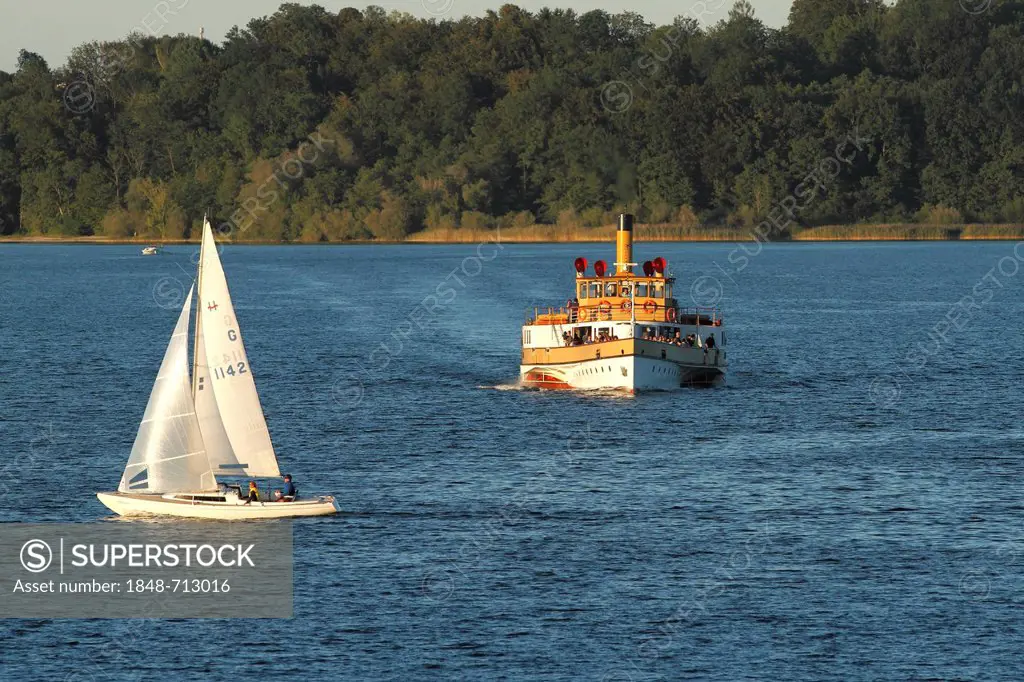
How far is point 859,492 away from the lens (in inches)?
2788

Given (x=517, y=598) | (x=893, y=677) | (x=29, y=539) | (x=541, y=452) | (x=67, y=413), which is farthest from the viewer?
(x=67, y=413)

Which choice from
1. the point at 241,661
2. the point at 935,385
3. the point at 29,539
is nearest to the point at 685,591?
the point at 241,661

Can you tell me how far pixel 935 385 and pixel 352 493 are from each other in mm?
51163

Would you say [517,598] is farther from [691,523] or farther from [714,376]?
[714,376]

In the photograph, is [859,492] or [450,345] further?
[450,345]

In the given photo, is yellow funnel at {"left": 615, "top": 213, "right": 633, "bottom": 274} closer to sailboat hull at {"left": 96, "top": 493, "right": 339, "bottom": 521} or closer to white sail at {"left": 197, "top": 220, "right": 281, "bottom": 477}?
sailboat hull at {"left": 96, "top": 493, "right": 339, "bottom": 521}

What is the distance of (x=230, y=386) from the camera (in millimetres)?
62969

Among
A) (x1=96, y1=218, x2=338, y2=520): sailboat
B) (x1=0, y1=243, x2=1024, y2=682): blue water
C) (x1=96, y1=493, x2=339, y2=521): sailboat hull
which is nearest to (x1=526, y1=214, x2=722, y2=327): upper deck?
(x1=0, y1=243, x2=1024, y2=682): blue water

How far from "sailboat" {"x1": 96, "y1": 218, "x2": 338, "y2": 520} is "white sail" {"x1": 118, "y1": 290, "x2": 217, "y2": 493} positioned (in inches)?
1.4

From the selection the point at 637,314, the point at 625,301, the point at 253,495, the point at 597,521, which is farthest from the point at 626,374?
the point at 253,495

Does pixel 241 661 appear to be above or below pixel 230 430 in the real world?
below

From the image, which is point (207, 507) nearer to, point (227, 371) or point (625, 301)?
point (227, 371)

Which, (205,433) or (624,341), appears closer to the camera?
(205,433)

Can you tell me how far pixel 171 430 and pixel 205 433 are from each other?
1349 mm
